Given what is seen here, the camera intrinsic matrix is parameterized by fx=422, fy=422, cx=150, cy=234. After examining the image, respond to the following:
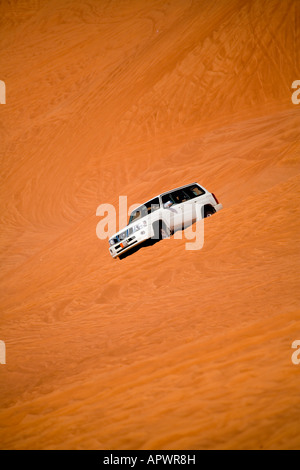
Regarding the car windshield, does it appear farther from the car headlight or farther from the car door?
the car headlight

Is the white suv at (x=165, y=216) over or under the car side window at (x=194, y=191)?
under

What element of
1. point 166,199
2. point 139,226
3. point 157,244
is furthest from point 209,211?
point 139,226

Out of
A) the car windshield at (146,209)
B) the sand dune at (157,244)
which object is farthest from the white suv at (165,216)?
the sand dune at (157,244)

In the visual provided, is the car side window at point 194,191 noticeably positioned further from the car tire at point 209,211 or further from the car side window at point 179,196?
the car tire at point 209,211

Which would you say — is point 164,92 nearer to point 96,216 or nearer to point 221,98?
point 221,98

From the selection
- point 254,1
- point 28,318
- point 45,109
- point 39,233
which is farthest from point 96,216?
point 254,1

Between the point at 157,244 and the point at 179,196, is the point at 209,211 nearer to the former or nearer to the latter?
the point at 179,196
